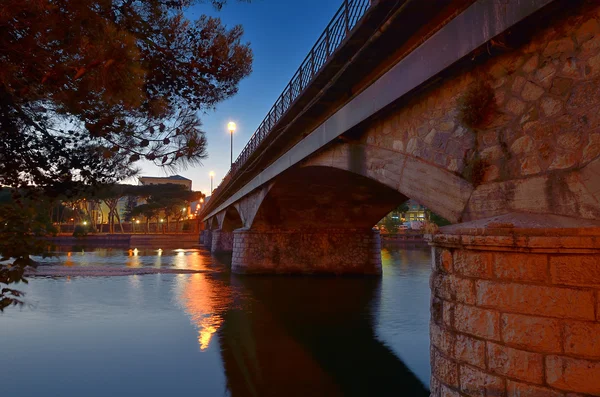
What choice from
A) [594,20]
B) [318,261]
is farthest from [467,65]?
[318,261]

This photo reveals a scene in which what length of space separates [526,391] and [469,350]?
56cm

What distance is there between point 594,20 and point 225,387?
7.09 metres

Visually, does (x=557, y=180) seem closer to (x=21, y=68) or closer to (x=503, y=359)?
(x=503, y=359)

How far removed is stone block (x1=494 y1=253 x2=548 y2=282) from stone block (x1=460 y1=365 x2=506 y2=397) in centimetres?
90

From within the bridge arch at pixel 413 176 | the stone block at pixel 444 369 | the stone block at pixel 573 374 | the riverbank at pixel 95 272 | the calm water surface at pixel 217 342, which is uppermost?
the bridge arch at pixel 413 176

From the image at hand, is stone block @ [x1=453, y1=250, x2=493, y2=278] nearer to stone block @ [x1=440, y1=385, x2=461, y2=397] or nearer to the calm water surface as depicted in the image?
stone block @ [x1=440, y1=385, x2=461, y2=397]

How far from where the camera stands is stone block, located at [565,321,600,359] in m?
3.16

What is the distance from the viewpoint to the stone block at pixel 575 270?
3219mm

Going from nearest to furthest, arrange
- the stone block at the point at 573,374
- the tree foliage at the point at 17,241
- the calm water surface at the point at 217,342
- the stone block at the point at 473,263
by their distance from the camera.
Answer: the tree foliage at the point at 17,241 < the stone block at the point at 573,374 < the stone block at the point at 473,263 < the calm water surface at the point at 217,342

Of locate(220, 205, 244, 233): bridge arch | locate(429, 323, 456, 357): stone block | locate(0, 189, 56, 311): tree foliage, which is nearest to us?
locate(0, 189, 56, 311): tree foliage

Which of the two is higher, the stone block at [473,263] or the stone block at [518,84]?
the stone block at [518,84]

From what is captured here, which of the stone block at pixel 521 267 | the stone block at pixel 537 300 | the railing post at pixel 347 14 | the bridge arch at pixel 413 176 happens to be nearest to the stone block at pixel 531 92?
the bridge arch at pixel 413 176

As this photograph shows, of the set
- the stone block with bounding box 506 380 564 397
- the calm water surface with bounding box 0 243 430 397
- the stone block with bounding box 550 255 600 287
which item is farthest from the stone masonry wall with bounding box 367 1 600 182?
the calm water surface with bounding box 0 243 430 397

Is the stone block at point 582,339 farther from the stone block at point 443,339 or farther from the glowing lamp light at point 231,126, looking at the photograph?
the glowing lamp light at point 231,126
